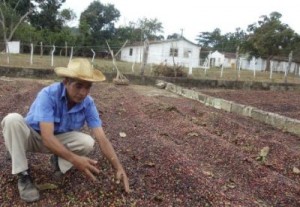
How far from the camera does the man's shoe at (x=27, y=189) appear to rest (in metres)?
3.11

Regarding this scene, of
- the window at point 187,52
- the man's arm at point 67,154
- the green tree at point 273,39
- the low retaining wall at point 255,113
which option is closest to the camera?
the man's arm at point 67,154

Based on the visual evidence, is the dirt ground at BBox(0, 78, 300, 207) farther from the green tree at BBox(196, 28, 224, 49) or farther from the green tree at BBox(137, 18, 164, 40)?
the green tree at BBox(196, 28, 224, 49)

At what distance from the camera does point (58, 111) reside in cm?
317

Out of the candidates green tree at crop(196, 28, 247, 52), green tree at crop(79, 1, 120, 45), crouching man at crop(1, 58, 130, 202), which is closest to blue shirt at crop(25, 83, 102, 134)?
crouching man at crop(1, 58, 130, 202)

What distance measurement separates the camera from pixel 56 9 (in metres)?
35.3

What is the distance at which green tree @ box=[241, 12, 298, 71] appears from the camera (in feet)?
111

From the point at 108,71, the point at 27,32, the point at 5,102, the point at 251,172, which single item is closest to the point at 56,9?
the point at 27,32

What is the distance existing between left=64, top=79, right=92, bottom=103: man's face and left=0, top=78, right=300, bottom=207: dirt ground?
752 millimetres

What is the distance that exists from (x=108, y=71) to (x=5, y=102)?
7308 millimetres

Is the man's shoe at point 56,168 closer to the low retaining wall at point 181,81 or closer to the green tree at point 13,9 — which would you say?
the low retaining wall at point 181,81

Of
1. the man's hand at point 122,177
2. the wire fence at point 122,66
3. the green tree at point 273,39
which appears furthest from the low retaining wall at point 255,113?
the green tree at point 273,39

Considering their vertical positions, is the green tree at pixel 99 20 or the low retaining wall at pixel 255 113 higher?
the green tree at pixel 99 20

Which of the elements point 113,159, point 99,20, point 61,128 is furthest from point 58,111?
point 99,20

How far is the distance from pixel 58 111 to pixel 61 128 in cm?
20
